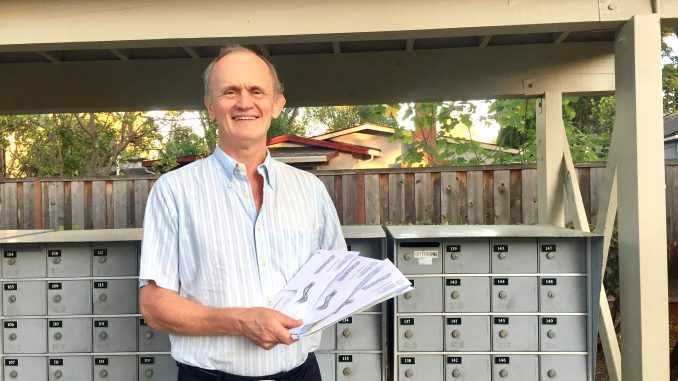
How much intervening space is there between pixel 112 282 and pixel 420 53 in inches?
92.5

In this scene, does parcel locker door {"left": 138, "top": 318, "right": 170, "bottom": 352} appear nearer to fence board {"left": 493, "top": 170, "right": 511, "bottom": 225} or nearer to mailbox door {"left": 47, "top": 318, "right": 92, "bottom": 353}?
mailbox door {"left": 47, "top": 318, "right": 92, "bottom": 353}

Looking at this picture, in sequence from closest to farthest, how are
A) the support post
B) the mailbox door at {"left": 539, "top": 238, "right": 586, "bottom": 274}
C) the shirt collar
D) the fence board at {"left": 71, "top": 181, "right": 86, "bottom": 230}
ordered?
the shirt collar, the support post, the mailbox door at {"left": 539, "top": 238, "right": 586, "bottom": 274}, the fence board at {"left": 71, "top": 181, "right": 86, "bottom": 230}

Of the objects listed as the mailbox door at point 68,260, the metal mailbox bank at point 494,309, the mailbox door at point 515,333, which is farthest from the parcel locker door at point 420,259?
the mailbox door at point 68,260

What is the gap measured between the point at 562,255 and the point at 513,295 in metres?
0.30

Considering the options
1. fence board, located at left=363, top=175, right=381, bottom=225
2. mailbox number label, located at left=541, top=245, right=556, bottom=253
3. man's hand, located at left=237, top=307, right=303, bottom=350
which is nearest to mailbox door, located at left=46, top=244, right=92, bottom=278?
man's hand, located at left=237, top=307, right=303, bottom=350

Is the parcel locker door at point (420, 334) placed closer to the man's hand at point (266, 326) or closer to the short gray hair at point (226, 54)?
the man's hand at point (266, 326)

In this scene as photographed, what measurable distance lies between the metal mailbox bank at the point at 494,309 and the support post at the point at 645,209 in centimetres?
27

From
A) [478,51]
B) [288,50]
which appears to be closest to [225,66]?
[288,50]

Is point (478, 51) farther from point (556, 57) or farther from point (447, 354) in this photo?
point (447, 354)

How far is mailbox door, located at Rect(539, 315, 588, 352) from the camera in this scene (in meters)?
2.59

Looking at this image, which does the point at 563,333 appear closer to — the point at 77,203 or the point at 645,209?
the point at 645,209

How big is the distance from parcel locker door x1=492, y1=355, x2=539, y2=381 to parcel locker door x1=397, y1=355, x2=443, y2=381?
267mm

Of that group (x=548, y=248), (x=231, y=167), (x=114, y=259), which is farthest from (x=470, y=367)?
(x=114, y=259)

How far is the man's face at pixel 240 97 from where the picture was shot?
5.02 feet
